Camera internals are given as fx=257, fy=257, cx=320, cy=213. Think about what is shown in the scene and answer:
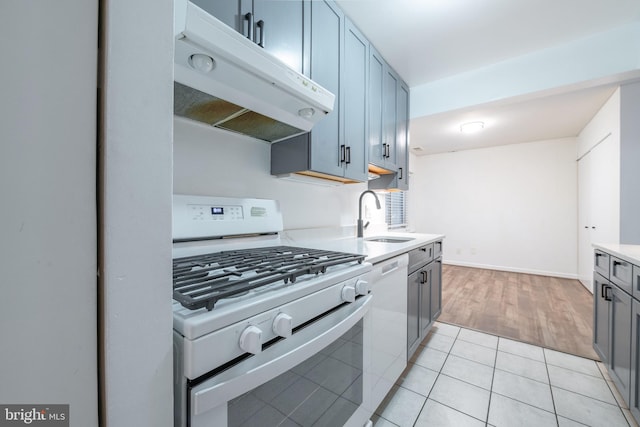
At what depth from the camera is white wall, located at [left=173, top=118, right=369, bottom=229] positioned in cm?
120

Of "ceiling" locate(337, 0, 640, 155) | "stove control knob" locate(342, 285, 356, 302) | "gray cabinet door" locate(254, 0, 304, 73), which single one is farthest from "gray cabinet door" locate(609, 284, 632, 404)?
"gray cabinet door" locate(254, 0, 304, 73)

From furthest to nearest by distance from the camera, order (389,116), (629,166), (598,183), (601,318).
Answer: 1. (598,183)
2. (629,166)
3. (389,116)
4. (601,318)

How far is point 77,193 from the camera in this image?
1.35ft

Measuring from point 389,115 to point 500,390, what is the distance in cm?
220

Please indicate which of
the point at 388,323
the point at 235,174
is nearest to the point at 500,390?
the point at 388,323

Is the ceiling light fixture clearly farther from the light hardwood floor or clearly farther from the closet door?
the light hardwood floor

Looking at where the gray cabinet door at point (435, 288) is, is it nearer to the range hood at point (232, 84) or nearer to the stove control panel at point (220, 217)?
the stove control panel at point (220, 217)

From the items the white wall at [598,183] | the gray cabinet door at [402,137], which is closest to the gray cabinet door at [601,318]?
the white wall at [598,183]

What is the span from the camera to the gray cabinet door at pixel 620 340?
1.30 metres

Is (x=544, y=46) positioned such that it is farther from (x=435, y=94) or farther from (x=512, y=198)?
Answer: (x=512, y=198)

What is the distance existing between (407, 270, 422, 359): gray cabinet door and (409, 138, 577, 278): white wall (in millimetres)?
3944

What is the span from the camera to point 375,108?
6.97 ft

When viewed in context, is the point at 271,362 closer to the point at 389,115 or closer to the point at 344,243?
the point at 344,243

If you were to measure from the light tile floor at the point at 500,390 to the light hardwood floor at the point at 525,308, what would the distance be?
296 mm
